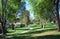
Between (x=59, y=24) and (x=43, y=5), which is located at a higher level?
(x=43, y=5)

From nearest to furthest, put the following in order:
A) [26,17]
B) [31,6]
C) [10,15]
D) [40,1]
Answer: [40,1]
[31,6]
[10,15]
[26,17]

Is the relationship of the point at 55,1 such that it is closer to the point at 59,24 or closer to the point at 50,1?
the point at 50,1

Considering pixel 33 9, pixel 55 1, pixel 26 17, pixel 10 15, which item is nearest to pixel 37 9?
pixel 33 9

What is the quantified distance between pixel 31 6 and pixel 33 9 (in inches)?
20.9

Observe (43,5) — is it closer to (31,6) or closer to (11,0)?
Answer: (31,6)

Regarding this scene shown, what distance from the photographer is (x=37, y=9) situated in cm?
2856

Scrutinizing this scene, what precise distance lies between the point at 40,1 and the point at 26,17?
7223 centimetres

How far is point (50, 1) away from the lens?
88.7 ft

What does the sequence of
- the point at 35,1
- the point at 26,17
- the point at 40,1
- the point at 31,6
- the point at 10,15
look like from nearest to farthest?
1. the point at 40,1
2. the point at 35,1
3. the point at 31,6
4. the point at 10,15
5. the point at 26,17

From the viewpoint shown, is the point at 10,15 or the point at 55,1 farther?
the point at 10,15

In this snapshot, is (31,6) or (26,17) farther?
(26,17)

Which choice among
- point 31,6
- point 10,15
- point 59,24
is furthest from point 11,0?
point 10,15

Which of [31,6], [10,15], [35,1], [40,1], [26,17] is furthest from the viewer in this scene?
[26,17]

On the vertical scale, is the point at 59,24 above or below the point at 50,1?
below
